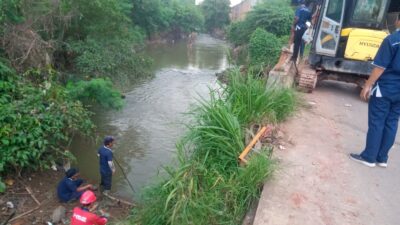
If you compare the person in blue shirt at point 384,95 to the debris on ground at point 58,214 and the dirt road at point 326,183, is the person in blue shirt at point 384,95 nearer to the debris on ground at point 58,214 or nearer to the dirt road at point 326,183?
the dirt road at point 326,183

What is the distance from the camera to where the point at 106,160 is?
260 inches

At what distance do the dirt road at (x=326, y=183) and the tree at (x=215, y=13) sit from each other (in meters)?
58.0

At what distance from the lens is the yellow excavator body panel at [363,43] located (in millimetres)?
7932

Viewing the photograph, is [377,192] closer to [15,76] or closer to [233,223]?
[233,223]

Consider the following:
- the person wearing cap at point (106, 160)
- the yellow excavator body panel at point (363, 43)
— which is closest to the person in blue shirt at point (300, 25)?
the yellow excavator body panel at point (363, 43)

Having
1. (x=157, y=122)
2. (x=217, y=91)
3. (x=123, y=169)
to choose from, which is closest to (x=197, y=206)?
(x=217, y=91)

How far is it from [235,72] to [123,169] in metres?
3.71

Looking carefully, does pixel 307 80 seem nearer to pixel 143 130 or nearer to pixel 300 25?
pixel 300 25

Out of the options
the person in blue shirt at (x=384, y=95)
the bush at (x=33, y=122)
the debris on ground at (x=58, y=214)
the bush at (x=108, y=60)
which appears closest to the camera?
the person in blue shirt at (x=384, y=95)

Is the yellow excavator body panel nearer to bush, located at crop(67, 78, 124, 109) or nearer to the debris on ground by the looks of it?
bush, located at crop(67, 78, 124, 109)

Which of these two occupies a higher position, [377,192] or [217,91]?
[217,91]

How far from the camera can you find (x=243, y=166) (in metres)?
4.23

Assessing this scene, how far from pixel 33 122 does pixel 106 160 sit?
4.90 feet

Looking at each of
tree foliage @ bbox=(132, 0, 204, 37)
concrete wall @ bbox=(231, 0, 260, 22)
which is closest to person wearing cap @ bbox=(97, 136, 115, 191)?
tree foliage @ bbox=(132, 0, 204, 37)
